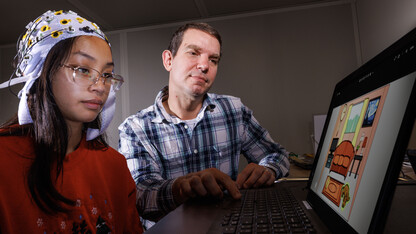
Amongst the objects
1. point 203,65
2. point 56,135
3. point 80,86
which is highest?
point 203,65

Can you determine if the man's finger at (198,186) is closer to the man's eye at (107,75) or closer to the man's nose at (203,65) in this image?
the man's eye at (107,75)

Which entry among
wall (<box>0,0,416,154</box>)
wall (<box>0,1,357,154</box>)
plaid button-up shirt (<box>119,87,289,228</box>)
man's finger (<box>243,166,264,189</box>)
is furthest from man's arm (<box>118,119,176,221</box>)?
wall (<box>0,0,416,154</box>)

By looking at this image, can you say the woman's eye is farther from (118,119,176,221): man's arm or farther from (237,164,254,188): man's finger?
(237,164,254,188): man's finger

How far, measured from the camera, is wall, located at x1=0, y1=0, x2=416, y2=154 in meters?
2.38

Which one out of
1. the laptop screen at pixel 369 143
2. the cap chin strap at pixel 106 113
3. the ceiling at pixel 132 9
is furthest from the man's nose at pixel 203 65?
the ceiling at pixel 132 9

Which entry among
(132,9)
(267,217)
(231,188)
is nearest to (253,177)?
(231,188)

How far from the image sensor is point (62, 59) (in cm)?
56

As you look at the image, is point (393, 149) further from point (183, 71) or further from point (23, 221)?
point (183, 71)

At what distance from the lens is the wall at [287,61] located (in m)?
2.38

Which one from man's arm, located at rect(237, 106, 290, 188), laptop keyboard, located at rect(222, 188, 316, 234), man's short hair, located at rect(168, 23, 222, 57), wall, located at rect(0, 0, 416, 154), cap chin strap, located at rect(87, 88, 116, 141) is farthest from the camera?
wall, located at rect(0, 0, 416, 154)

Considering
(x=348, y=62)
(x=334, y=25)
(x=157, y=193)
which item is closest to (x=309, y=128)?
(x=348, y=62)

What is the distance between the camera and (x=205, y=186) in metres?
0.64

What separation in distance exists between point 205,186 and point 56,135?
361mm

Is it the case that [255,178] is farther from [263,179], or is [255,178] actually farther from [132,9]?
[132,9]
